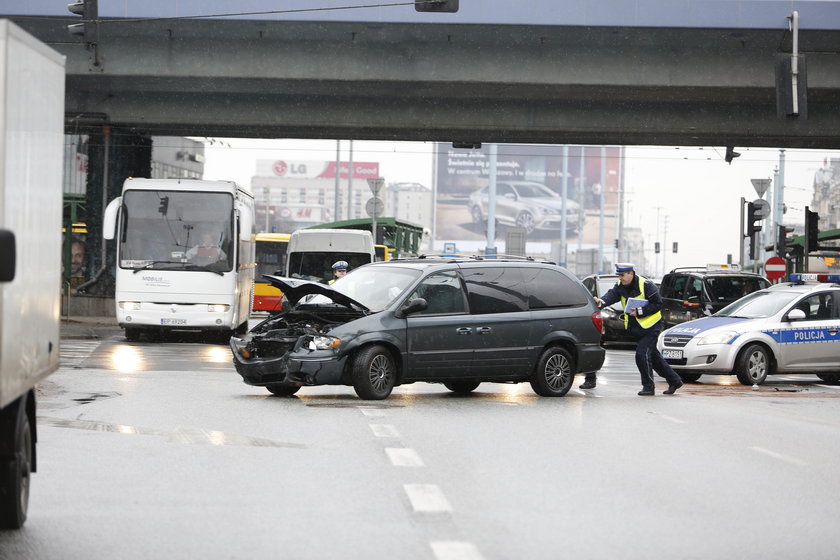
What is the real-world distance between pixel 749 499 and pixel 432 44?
77.0 ft

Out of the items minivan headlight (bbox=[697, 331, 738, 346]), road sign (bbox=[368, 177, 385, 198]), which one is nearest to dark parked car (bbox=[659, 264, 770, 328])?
minivan headlight (bbox=[697, 331, 738, 346])

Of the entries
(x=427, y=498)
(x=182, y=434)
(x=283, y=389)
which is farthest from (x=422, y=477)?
(x=283, y=389)

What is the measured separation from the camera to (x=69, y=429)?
1245 centimetres

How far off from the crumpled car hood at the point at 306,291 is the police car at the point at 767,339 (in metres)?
6.68

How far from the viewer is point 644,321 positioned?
18.2m

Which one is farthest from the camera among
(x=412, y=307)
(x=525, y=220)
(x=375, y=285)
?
(x=525, y=220)

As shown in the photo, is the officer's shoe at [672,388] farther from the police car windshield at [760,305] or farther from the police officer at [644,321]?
the police car windshield at [760,305]

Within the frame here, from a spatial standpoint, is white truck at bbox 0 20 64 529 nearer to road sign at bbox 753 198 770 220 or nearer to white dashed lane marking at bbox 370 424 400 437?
white dashed lane marking at bbox 370 424 400 437

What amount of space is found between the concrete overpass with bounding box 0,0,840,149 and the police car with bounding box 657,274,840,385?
7553 mm

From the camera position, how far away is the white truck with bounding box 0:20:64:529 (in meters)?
6.60

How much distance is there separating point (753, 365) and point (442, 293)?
6.37 meters

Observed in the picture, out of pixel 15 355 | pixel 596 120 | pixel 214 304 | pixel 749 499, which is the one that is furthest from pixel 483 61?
pixel 15 355

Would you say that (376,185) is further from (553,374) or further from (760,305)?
(553,374)

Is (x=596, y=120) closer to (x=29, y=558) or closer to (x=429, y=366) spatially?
(x=429, y=366)
